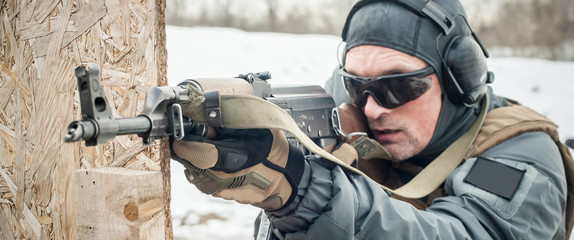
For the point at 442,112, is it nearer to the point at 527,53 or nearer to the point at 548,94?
the point at 548,94

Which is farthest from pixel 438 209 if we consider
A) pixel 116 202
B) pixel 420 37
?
pixel 116 202

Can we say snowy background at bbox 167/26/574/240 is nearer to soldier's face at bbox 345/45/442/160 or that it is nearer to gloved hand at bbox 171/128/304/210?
soldier's face at bbox 345/45/442/160

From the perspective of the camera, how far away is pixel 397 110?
89.5 inches

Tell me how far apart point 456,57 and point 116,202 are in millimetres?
1634

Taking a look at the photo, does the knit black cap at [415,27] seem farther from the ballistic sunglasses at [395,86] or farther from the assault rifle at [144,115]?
the assault rifle at [144,115]

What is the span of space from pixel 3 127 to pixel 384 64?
5.01 feet

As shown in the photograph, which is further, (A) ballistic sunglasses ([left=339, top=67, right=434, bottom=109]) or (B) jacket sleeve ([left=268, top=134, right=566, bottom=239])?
(A) ballistic sunglasses ([left=339, top=67, right=434, bottom=109])

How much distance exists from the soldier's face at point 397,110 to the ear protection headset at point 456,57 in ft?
0.26

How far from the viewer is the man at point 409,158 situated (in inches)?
53.6

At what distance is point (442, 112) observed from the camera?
91.6 inches

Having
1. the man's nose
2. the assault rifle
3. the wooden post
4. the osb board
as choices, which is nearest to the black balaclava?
the man's nose

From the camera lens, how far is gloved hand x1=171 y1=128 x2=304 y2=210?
3.97 feet

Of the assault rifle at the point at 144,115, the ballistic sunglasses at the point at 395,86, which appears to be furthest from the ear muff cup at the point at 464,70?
the assault rifle at the point at 144,115

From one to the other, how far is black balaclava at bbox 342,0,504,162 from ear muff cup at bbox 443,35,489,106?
35mm
